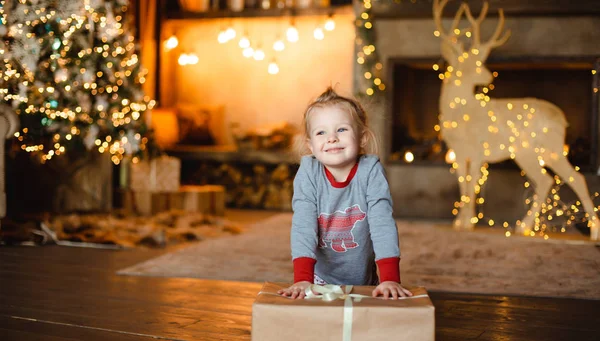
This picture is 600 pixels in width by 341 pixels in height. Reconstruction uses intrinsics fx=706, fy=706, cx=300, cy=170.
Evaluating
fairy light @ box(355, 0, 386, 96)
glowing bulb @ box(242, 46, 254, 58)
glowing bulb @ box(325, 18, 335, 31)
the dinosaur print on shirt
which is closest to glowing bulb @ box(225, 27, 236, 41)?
glowing bulb @ box(242, 46, 254, 58)

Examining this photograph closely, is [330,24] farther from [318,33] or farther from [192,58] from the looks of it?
[192,58]

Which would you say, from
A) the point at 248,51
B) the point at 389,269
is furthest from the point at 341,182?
A: the point at 248,51

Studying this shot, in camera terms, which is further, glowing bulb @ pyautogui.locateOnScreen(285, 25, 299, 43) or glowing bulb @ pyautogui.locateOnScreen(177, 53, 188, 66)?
glowing bulb @ pyautogui.locateOnScreen(177, 53, 188, 66)

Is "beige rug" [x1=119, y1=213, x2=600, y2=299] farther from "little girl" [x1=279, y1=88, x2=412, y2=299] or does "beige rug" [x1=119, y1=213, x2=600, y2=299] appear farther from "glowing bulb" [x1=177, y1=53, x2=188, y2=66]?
"glowing bulb" [x1=177, y1=53, x2=188, y2=66]

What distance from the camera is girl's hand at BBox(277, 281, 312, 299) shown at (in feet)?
4.89

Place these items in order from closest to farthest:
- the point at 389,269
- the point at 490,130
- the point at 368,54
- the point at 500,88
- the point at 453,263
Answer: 1. the point at 389,269
2. the point at 453,263
3. the point at 490,130
4. the point at 368,54
5. the point at 500,88

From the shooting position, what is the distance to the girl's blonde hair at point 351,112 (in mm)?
1825

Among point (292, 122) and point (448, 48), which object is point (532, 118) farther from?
point (292, 122)

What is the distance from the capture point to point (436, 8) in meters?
4.49

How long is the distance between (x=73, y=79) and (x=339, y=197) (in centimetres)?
286

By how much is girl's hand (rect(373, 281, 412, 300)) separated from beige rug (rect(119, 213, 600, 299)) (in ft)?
4.10

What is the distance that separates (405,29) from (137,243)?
247cm

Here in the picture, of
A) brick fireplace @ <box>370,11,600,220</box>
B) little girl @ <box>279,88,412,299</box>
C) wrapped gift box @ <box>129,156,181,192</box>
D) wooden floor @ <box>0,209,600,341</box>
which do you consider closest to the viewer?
little girl @ <box>279,88,412,299</box>

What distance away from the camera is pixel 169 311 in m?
2.28
